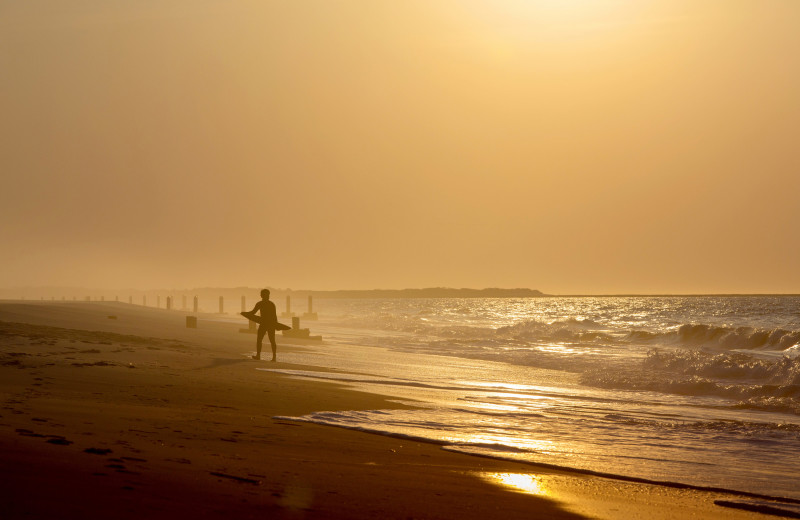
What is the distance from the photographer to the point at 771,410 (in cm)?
1420

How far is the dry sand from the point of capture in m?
4.95

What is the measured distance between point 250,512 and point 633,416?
8.96 metres

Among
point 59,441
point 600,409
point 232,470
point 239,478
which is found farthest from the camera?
point 600,409

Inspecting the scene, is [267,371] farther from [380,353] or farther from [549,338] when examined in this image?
[549,338]

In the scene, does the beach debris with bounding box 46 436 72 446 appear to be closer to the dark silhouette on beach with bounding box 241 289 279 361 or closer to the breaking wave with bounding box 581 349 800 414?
the breaking wave with bounding box 581 349 800 414

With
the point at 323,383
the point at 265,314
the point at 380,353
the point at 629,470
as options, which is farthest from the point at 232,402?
the point at 380,353

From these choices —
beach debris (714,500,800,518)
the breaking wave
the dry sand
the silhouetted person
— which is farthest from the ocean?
the silhouetted person

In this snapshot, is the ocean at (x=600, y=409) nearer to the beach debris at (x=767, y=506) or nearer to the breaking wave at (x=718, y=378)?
the breaking wave at (x=718, y=378)

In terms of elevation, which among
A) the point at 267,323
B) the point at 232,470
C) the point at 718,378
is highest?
the point at 267,323

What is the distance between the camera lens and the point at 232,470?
20.0 feet

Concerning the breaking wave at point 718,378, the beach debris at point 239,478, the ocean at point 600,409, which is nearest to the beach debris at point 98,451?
the beach debris at point 239,478

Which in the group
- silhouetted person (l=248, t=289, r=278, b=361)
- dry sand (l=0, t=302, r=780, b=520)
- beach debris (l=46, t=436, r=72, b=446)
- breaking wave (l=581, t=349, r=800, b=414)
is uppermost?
silhouetted person (l=248, t=289, r=278, b=361)

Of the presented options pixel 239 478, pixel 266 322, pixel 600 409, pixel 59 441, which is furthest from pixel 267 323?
pixel 239 478

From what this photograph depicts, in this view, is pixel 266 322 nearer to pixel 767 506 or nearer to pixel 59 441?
pixel 59 441
